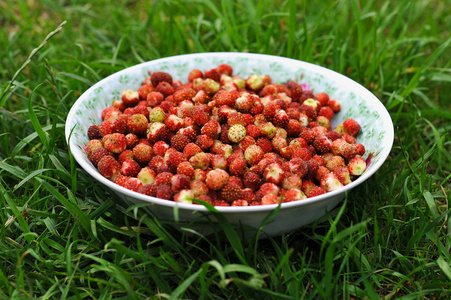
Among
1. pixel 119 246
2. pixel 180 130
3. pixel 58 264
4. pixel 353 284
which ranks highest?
pixel 180 130

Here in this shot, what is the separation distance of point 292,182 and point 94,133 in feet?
2.37

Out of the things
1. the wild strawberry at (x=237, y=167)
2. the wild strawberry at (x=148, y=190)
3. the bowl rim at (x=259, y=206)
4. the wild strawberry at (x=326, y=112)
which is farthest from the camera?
the wild strawberry at (x=326, y=112)

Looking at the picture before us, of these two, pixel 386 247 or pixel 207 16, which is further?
pixel 207 16

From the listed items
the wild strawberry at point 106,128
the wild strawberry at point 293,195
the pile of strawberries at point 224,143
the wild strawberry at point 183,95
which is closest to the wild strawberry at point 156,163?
the pile of strawberries at point 224,143

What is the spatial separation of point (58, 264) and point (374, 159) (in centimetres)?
106

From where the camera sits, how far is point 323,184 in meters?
1.24

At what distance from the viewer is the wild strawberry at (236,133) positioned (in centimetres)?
136

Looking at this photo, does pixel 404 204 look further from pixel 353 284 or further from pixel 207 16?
pixel 207 16

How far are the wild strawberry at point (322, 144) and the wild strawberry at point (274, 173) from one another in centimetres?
23

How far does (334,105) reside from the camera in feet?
5.25

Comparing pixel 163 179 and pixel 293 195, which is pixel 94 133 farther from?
pixel 293 195

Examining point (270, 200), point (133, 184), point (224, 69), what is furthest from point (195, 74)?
point (270, 200)

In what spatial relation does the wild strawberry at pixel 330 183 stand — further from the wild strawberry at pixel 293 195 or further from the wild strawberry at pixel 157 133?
the wild strawberry at pixel 157 133

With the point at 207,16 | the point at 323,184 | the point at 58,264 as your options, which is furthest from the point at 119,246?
the point at 207,16
